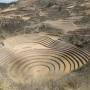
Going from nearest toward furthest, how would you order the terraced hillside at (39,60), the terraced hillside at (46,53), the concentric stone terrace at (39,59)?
the terraced hillside at (46,53) → the terraced hillside at (39,60) → the concentric stone terrace at (39,59)

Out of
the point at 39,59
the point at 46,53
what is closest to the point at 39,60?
the point at 39,59

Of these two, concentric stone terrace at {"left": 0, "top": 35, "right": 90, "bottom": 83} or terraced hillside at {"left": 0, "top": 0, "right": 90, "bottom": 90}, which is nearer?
terraced hillside at {"left": 0, "top": 0, "right": 90, "bottom": 90}

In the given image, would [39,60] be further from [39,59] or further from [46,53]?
[46,53]

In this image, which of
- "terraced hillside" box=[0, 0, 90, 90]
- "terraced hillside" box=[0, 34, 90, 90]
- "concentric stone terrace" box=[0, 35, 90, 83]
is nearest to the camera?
"terraced hillside" box=[0, 0, 90, 90]

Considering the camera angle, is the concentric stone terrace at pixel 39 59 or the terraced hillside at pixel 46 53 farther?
the concentric stone terrace at pixel 39 59

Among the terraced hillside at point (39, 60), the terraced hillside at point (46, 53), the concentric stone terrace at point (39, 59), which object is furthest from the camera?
the concentric stone terrace at point (39, 59)

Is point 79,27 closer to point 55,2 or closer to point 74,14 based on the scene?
point 74,14

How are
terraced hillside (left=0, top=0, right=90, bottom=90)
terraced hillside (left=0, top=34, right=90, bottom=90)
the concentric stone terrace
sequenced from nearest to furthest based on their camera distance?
terraced hillside (left=0, top=0, right=90, bottom=90)
terraced hillside (left=0, top=34, right=90, bottom=90)
the concentric stone terrace

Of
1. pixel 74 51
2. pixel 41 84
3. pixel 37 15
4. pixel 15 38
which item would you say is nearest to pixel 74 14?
pixel 37 15
